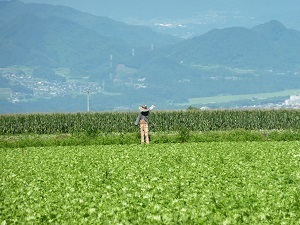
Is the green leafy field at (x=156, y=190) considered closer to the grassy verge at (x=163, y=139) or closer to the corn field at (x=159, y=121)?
the grassy verge at (x=163, y=139)

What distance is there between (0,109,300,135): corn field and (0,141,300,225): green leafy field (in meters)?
51.7

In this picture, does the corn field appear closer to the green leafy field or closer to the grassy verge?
the grassy verge

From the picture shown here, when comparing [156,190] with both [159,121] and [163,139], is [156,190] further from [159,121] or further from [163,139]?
[159,121]

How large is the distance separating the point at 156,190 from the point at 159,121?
2498 inches

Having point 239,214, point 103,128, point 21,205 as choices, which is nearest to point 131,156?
point 21,205

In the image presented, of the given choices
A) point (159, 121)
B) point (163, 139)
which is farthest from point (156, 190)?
point (159, 121)

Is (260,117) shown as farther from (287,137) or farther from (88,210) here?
(88,210)

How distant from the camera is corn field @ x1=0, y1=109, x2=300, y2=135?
8244 cm

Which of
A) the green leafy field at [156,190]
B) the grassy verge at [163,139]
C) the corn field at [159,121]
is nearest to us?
the green leafy field at [156,190]

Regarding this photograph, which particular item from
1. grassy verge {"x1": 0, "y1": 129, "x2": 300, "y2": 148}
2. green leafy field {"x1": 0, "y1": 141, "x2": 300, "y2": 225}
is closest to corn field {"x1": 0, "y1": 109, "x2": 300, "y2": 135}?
grassy verge {"x1": 0, "y1": 129, "x2": 300, "y2": 148}

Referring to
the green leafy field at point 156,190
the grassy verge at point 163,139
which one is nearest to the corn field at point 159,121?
the grassy verge at point 163,139

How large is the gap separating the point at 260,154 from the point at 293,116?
53920 millimetres

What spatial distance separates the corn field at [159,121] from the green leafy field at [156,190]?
51728 millimetres

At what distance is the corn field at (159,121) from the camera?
82438mm
